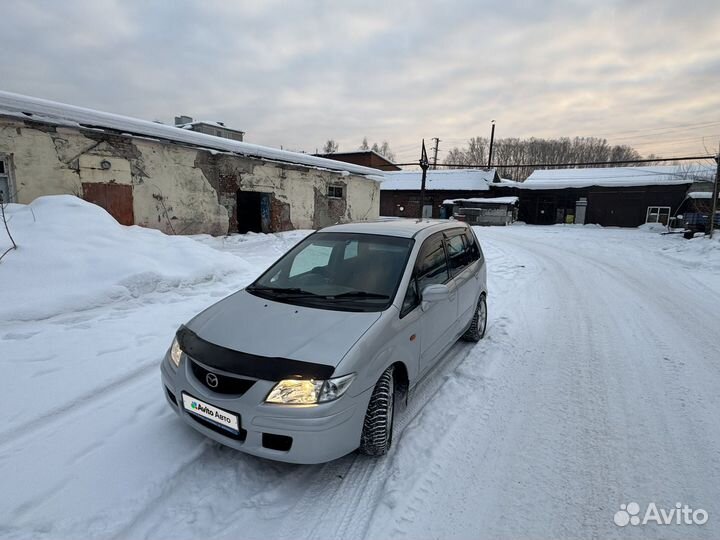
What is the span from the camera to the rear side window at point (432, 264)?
345 centimetres

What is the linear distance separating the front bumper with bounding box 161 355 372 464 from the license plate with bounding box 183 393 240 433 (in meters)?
0.04

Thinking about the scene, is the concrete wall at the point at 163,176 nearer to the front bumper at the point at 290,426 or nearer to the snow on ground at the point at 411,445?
the snow on ground at the point at 411,445

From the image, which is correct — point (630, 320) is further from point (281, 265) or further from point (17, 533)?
point (17, 533)

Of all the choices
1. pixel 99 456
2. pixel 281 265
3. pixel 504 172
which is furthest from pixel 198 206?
pixel 504 172

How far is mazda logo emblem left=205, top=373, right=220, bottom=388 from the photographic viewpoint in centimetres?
244

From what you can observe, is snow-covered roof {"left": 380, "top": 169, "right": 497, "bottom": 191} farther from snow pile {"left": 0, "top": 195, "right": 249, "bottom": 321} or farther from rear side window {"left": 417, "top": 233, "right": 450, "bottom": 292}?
rear side window {"left": 417, "top": 233, "right": 450, "bottom": 292}

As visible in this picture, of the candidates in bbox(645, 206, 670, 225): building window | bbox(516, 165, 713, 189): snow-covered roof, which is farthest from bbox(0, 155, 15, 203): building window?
bbox(645, 206, 670, 225): building window

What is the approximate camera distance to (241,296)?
3.37 metres

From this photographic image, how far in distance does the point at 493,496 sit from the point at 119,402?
3.06m

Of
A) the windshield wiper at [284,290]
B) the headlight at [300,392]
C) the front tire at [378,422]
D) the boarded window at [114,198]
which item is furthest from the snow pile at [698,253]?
the boarded window at [114,198]

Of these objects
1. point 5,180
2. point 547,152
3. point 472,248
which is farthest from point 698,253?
point 547,152

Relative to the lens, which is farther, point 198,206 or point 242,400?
point 198,206

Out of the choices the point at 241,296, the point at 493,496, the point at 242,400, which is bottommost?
the point at 493,496

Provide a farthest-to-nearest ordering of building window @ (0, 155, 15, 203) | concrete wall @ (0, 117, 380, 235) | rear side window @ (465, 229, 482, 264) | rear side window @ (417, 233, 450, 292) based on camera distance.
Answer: concrete wall @ (0, 117, 380, 235) < building window @ (0, 155, 15, 203) < rear side window @ (465, 229, 482, 264) < rear side window @ (417, 233, 450, 292)
